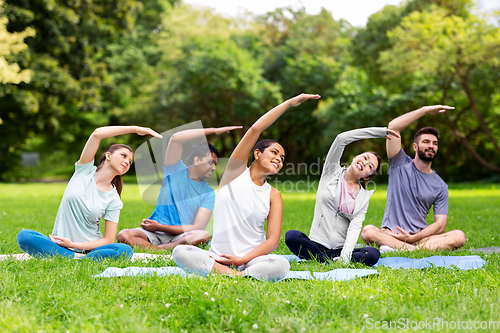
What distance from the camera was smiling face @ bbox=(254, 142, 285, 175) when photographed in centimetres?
383

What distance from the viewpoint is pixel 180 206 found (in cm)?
539

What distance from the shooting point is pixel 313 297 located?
317 centimetres

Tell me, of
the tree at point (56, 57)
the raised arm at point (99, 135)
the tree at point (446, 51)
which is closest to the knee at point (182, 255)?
the raised arm at point (99, 135)

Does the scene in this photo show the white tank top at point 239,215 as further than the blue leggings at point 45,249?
No

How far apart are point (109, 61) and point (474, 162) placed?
22.2 meters

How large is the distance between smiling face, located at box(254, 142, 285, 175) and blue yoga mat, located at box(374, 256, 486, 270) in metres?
1.68

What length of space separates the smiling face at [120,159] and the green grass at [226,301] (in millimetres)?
1035

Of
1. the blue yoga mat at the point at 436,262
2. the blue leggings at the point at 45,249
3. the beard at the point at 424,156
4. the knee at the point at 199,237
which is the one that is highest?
the beard at the point at 424,156

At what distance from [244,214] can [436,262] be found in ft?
7.53

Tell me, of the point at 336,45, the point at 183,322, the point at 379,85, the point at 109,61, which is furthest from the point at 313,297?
the point at 109,61

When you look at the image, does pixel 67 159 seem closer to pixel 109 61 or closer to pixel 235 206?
pixel 109 61

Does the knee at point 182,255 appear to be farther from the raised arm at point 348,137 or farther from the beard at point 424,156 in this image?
the beard at point 424,156

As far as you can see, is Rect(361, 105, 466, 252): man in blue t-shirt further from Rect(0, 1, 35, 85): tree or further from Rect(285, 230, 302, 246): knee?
Rect(0, 1, 35, 85): tree

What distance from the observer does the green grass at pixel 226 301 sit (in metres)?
2.78
